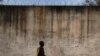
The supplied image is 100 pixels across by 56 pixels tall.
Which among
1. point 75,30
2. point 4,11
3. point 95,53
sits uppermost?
point 4,11

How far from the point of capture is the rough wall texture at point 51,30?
9570 mm

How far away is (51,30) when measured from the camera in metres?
9.63

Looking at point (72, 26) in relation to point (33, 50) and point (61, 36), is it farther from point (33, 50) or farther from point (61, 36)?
point (33, 50)

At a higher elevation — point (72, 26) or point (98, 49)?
point (72, 26)

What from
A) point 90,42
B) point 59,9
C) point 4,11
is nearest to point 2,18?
point 4,11

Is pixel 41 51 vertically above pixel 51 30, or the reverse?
pixel 51 30

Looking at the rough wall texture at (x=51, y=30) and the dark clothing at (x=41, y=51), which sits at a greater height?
the rough wall texture at (x=51, y=30)

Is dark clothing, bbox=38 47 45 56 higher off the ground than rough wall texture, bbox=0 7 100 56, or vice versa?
rough wall texture, bbox=0 7 100 56

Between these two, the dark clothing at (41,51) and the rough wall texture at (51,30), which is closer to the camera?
the dark clothing at (41,51)

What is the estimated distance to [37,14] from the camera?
9.69 meters

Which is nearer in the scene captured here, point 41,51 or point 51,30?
point 41,51

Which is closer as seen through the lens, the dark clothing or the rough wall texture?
the dark clothing

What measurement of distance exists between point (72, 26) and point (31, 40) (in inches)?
47.6

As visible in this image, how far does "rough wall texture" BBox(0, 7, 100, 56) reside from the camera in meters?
9.57
